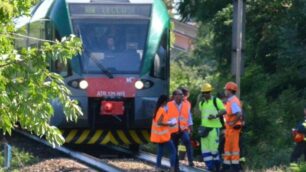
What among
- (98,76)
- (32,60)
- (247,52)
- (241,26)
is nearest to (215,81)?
(247,52)

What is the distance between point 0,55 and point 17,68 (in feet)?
0.74

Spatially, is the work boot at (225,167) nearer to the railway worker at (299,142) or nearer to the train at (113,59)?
the railway worker at (299,142)

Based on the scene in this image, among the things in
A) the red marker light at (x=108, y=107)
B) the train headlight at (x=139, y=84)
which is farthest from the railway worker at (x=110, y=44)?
the red marker light at (x=108, y=107)

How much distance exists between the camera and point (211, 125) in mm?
16312

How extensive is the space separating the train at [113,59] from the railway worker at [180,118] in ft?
6.68

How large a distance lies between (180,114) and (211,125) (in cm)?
81

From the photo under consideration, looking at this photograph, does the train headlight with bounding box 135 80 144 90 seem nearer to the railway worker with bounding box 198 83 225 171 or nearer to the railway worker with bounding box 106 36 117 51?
the railway worker with bounding box 106 36 117 51

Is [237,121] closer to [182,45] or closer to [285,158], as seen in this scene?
[285,158]

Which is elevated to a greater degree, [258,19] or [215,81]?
[258,19]

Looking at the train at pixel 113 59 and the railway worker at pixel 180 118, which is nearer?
the railway worker at pixel 180 118

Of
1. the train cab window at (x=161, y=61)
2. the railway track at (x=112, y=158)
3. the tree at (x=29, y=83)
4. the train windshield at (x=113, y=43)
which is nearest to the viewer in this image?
the tree at (x=29, y=83)

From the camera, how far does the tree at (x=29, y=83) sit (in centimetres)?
877

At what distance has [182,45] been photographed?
81312 millimetres

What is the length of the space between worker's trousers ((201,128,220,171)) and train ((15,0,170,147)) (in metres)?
2.79
